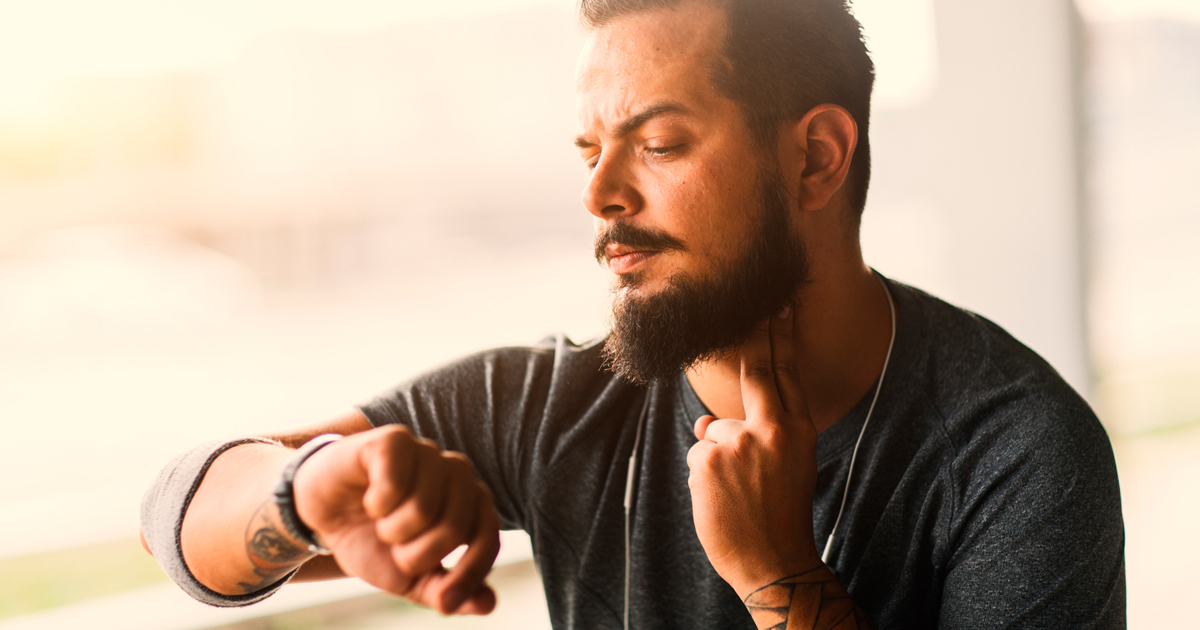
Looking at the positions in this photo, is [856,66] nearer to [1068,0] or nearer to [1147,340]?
[1068,0]

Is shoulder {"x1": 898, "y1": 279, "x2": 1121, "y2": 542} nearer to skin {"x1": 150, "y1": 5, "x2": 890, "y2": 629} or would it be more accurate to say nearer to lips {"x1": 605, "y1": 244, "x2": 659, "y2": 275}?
skin {"x1": 150, "y1": 5, "x2": 890, "y2": 629}

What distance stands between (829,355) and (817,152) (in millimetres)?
326

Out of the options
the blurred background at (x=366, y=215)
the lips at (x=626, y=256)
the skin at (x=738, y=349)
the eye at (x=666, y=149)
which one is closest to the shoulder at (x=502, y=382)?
the skin at (x=738, y=349)

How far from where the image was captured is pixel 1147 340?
12.0ft

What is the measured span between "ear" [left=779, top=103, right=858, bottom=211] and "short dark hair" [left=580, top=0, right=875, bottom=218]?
0.07 ft

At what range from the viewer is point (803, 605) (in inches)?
38.5

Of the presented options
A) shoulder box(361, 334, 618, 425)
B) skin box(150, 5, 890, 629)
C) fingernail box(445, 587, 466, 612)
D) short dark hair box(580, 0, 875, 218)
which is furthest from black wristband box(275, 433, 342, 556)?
short dark hair box(580, 0, 875, 218)

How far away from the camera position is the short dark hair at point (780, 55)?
1.14m

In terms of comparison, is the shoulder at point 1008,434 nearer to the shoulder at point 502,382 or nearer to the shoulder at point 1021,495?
the shoulder at point 1021,495

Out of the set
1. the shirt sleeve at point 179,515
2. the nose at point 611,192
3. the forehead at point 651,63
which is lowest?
the shirt sleeve at point 179,515

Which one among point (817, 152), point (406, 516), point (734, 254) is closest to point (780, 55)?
point (817, 152)

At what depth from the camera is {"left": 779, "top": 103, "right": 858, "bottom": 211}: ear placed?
1.20 m

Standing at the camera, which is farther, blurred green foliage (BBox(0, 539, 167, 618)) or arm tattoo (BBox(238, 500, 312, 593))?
blurred green foliage (BBox(0, 539, 167, 618))

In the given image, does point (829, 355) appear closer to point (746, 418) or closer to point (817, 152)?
point (746, 418)
